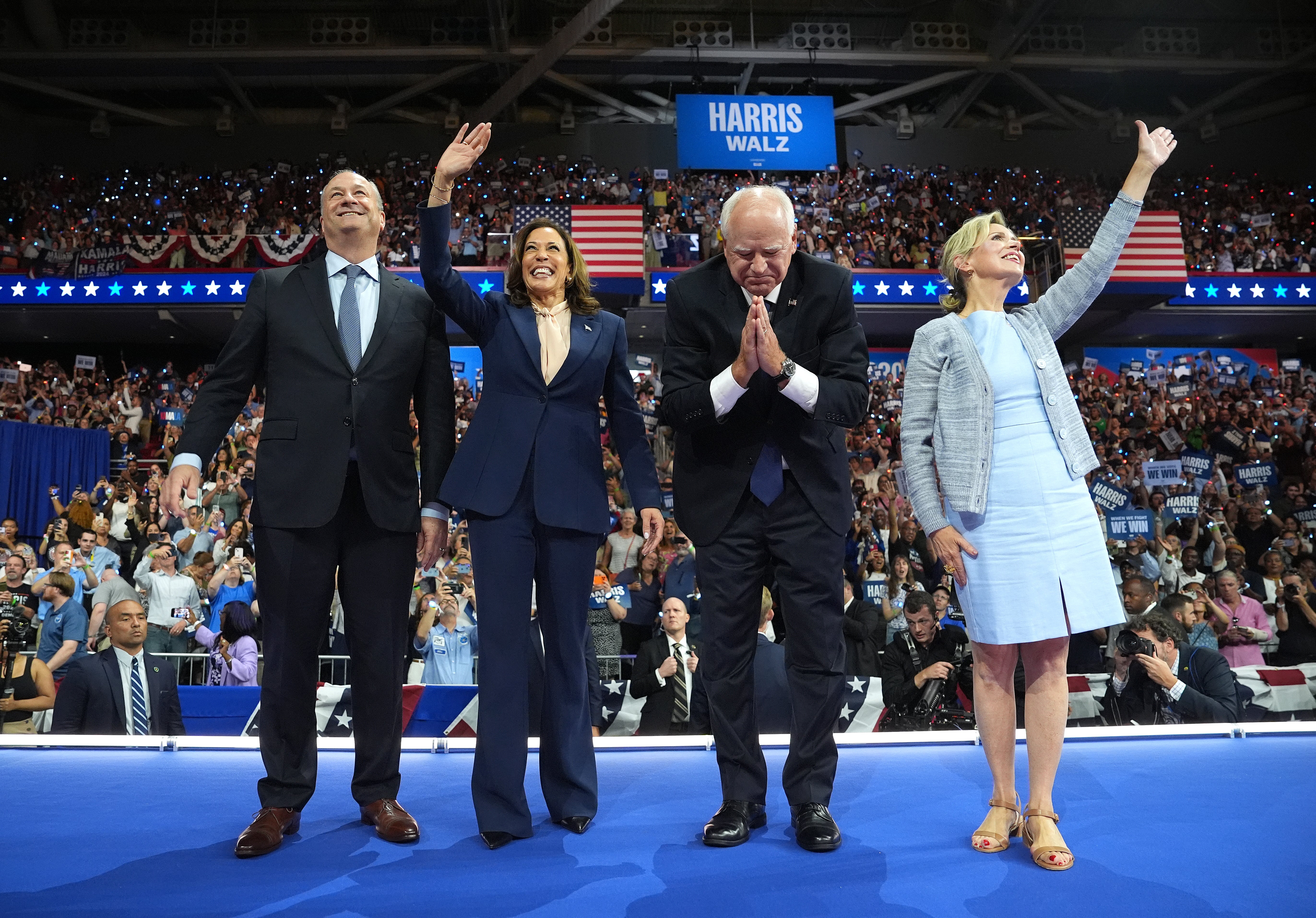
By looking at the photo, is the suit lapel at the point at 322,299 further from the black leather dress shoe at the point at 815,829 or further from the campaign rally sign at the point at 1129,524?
the campaign rally sign at the point at 1129,524

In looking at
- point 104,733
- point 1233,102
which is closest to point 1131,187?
point 104,733

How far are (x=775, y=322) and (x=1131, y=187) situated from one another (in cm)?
95

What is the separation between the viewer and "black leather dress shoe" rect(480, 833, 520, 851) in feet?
7.59

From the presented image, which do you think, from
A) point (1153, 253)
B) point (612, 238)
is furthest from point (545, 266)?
point (1153, 253)

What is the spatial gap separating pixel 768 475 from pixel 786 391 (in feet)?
0.78

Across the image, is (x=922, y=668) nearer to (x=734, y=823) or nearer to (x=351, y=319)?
(x=734, y=823)

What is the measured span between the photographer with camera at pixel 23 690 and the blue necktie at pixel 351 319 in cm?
368

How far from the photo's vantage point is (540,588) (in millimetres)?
2633

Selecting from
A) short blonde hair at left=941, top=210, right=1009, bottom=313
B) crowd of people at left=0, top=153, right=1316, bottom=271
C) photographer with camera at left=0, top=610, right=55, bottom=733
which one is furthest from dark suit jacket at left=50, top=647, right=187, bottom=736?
crowd of people at left=0, top=153, right=1316, bottom=271

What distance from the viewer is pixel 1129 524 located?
8180 millimetres

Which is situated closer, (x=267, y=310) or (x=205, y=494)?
(x=267, y=310)

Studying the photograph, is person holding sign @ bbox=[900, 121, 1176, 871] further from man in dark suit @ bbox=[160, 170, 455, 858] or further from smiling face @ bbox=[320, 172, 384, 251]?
smiling face @ bbox=[320, 172, 384, 251]

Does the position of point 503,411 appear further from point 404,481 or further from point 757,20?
point 757,20

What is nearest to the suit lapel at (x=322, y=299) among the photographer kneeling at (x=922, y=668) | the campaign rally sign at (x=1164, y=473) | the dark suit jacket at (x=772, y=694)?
the dark suit jacket at (x=772, y=694)
